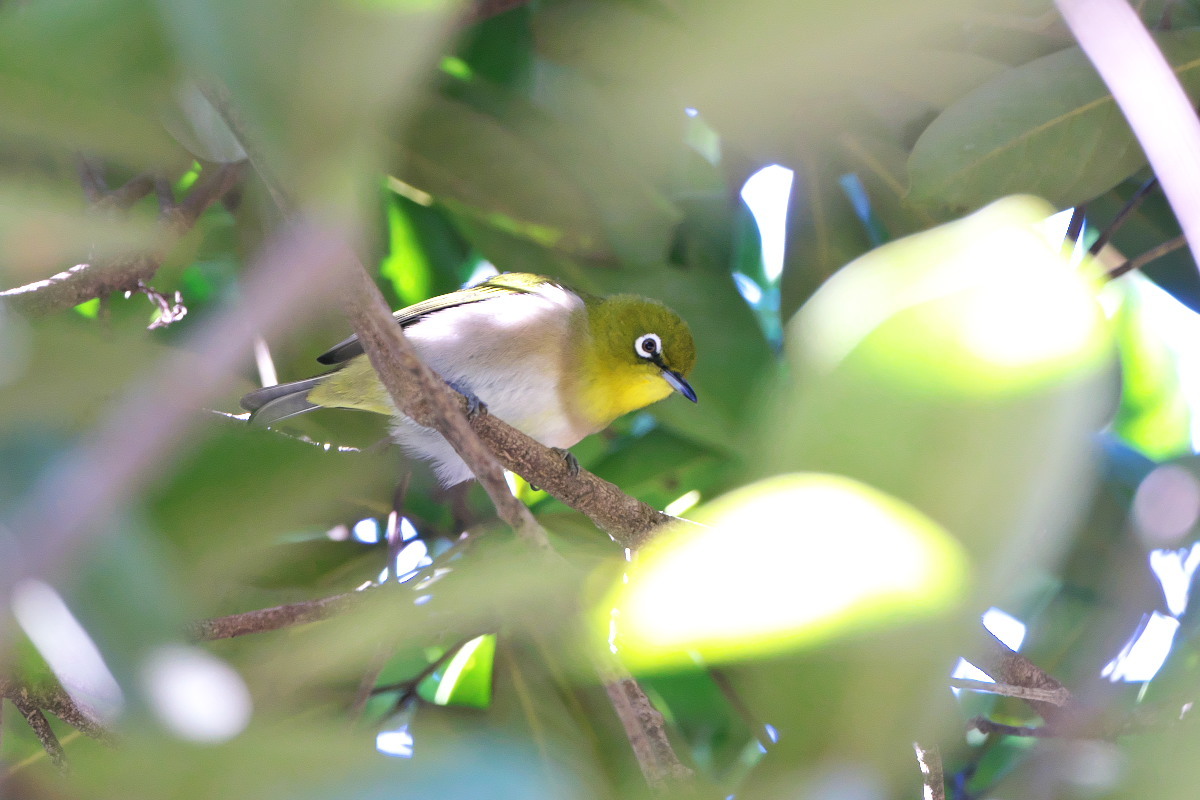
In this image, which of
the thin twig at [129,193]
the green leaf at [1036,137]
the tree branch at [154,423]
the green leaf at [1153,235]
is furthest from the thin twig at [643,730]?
the green leaf at [1153,235]

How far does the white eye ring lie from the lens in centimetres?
354

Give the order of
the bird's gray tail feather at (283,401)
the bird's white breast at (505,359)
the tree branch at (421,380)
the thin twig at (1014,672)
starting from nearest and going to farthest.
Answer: the tree branch at (421,380), the thin twig at (1014,672), the bird's gray tail feather at (283,401), the bird's white breast at (505,359)

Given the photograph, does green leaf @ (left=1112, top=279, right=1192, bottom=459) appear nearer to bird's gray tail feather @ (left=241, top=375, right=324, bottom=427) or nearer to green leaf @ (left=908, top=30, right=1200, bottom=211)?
green leaf @ (left=908, top=30, right=1200, bottom=211)

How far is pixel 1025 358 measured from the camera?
50 centimetres

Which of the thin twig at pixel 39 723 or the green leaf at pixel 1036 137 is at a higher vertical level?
the green leaf at pixel 1036 137

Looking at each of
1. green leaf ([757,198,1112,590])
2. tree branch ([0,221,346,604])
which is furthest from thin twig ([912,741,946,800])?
tree branch ([0,221,346,604])

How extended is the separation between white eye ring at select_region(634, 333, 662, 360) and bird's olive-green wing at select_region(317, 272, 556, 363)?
16.4 inches

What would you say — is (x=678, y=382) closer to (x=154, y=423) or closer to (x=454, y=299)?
(x=454, y=299)

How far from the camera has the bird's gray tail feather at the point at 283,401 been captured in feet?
8.48

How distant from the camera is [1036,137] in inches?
76.0

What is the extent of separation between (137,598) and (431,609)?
0.48 ft

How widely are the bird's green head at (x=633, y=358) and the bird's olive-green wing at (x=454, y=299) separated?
1.13 ft

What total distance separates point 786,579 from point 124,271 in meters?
2.22

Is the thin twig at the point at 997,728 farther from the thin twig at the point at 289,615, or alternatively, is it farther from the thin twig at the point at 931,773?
the thin twig at the point at 289,615
